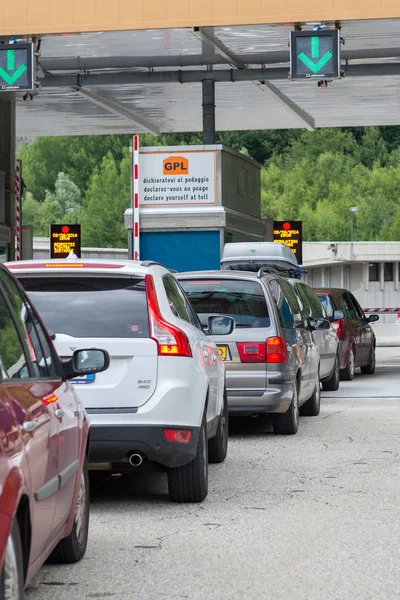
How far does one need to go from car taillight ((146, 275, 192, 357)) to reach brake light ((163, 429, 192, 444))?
0.50 m

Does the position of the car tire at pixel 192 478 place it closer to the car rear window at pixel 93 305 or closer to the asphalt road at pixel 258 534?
the asphalt road at pixel 258 534

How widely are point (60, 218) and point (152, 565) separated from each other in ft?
356

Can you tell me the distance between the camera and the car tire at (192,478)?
8883 mm

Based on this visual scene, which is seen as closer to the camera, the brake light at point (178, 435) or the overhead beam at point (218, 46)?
the brake light at point (178, 435)

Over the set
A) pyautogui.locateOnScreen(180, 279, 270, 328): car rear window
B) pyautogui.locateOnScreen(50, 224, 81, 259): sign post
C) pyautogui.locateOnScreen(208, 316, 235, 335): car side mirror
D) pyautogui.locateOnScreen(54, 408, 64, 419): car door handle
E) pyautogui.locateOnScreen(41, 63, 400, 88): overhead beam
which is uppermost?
pyautogui.locateOnScreen(41, 63, 400, 88): overhead beam

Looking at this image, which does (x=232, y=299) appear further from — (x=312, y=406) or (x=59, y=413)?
(x=59, y=413)

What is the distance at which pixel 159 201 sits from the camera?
2512cm

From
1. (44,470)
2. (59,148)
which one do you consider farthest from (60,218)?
(44,470)

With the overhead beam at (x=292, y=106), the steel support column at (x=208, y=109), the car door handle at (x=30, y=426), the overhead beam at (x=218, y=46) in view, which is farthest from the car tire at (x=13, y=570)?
the overhead beam at (x=292, y=106)

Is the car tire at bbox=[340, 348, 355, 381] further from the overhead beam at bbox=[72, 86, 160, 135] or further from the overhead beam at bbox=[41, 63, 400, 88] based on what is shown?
the overhead beam at bbox=[72, 86, 160, 135]

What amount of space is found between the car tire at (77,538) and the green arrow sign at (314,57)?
514 inches

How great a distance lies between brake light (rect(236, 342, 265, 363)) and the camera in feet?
42.6

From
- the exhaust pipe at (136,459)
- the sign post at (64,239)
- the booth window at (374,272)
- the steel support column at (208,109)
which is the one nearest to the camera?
the exhaust pipe at (136,459)

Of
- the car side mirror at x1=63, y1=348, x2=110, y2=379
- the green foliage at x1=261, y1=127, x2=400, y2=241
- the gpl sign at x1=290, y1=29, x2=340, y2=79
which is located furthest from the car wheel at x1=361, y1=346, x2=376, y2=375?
the green foliage at x1=261, y1=127, x2=400, y2=241
